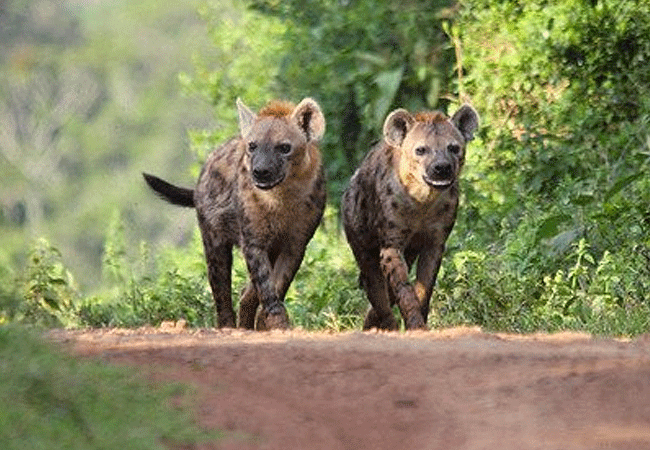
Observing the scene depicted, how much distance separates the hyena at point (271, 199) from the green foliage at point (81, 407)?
139 inches

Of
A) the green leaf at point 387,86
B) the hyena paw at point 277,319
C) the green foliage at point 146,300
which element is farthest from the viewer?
the green leaf at point 387,86

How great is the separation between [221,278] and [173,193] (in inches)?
24.7

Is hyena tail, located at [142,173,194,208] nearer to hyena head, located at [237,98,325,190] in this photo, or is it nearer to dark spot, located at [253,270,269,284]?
hyena head, located at [237,98,325,190]

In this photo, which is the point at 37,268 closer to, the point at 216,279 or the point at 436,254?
the point at 216,279

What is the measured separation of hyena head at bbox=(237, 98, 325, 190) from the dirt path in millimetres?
2791

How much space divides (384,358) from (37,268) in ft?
15.1

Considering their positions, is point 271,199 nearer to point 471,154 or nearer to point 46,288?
point 46,288

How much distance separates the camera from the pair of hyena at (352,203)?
9.02 metres

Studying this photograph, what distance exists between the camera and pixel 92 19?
48.7 meters

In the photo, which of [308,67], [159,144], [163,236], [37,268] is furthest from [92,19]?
[37,268]

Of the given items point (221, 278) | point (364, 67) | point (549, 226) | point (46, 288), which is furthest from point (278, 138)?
point (364, 67)

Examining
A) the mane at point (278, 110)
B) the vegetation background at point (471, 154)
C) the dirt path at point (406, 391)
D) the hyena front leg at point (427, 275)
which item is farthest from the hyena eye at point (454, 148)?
the dirt path at point (406, 391)

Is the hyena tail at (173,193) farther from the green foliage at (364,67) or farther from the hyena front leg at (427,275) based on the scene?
the green foliage at (364,67)

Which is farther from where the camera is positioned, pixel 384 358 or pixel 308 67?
pixel 308 67
